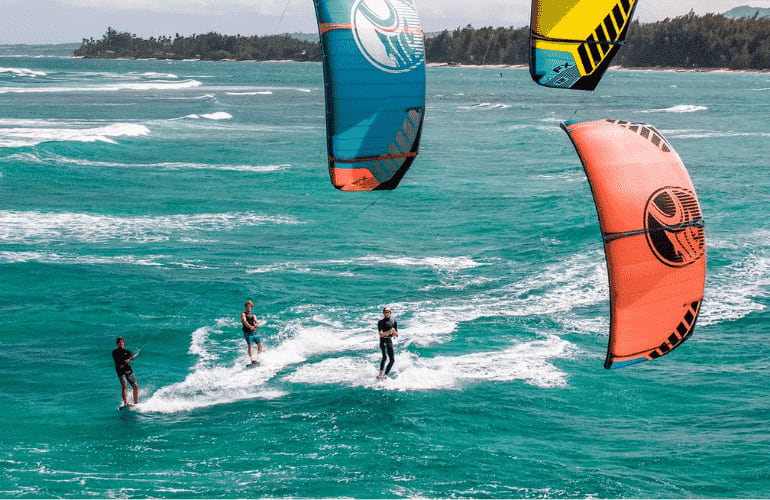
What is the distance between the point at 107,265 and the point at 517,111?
62566 millimetres

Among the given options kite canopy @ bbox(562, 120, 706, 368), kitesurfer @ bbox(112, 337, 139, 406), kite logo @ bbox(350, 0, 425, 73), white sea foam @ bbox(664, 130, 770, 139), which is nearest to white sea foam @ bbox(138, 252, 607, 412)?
kitesurfer @ bbox(112, 337, 139, 406)

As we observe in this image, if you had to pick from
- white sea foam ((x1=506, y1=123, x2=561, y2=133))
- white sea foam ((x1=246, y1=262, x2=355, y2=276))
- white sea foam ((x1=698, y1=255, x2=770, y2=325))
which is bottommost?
white sea foam ((x1=246, y1=262, x2=355, y2=276))

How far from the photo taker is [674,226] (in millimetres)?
10438

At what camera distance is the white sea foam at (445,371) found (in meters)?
16.4

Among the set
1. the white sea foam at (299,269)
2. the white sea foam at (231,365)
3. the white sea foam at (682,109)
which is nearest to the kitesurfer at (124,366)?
the white sea foam at (231,365)

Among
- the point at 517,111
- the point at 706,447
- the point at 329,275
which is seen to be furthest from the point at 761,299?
the point at 517,111

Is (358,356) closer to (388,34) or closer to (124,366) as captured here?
(124,366)

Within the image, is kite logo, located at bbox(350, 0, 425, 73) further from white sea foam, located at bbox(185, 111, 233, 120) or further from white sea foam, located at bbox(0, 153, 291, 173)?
white sea foam, located at bbox(185, 111, 233, 120)

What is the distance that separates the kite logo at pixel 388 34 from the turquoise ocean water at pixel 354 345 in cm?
583

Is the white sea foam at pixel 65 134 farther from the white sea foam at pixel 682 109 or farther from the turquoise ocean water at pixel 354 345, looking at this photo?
the white sea foam at pixel 682 109

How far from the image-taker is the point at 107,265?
24328 millimetres

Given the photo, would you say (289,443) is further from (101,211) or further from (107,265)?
(101,211)

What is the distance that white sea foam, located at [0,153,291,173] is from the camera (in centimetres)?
4266

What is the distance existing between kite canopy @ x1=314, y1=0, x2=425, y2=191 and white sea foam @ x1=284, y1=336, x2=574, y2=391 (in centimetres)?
444
